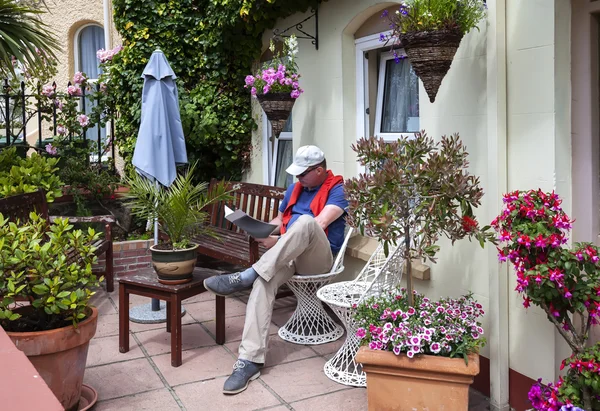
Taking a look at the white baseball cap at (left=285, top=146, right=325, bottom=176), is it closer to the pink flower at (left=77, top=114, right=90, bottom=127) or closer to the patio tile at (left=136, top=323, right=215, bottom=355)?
the patio tile at (left=136, top=323, right=215, bottom=355)

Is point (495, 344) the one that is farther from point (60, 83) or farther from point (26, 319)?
point (60, 83)

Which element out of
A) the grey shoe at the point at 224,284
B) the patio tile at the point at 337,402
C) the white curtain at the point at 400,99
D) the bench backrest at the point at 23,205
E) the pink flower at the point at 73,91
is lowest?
the patio tile at the point at 337,402

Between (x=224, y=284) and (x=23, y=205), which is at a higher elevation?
(x=23, y=205)

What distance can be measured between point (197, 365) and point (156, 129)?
2.04 metres

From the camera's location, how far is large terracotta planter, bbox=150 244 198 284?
4234 millimetres

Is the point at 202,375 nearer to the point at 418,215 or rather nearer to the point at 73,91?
the point at 418,215

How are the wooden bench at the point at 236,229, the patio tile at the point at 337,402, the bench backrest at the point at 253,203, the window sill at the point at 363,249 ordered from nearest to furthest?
the patio tile at the point at 337,402, the window sill at the point at 363,249, the wooden bench at the point at 236,229, the bench backrest at the point at 253,203

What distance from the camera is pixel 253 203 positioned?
6.19 metres

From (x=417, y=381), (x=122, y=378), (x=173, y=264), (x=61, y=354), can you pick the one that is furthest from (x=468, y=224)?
(x=122, y=378)

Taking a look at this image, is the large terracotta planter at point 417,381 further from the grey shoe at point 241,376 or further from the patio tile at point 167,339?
the patio tile at point 167,339

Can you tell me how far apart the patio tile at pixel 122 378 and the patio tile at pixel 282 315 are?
120 cm

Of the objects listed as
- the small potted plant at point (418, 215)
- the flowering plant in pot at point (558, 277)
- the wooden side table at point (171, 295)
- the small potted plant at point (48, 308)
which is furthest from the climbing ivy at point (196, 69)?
the flowering plant in pot at point (558, 277)

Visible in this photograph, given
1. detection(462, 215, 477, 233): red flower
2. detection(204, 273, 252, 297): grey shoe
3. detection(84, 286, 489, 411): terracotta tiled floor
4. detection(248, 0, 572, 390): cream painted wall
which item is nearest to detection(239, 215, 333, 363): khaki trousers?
detection(204, 273, 252, 297): grey shoe

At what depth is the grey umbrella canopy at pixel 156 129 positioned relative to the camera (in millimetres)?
5309
